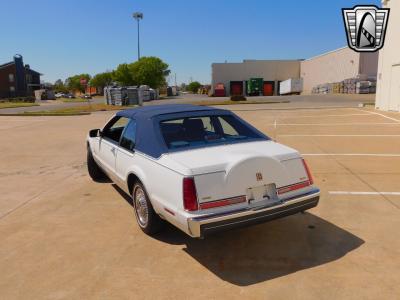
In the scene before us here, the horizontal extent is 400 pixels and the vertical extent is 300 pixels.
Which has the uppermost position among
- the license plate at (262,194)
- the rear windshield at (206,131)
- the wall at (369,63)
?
the wall at (369,63)

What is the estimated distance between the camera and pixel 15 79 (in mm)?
76125

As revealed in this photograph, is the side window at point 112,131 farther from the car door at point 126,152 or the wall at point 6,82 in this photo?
the wall at point 6,82

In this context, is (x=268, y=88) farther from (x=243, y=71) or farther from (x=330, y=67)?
(x=330, y=67)

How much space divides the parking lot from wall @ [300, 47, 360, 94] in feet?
164

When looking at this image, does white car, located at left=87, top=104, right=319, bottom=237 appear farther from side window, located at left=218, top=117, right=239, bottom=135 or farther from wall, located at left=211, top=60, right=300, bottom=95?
wall, located at left=211, top=60, right=300, bottom=95

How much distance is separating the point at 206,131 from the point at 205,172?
1.32 m

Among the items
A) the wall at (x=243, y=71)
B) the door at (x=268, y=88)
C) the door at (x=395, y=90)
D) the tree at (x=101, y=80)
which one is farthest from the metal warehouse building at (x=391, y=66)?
the tree at (x=101, y=80)

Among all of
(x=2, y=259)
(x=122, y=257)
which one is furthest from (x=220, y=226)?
(x=2, y=259)

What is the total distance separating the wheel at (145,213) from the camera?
412 cm

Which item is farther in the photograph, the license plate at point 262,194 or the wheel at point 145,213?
the wheel at point 145,213

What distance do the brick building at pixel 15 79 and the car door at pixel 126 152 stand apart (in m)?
80.0

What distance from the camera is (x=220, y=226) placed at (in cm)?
338

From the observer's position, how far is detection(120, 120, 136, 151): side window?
4.63m

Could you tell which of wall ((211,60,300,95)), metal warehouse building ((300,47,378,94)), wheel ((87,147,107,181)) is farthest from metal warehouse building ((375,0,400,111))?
wall ((211,60,300,95))
